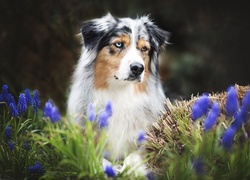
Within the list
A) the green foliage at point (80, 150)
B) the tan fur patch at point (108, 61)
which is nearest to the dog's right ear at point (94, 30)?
the tan fur patch at point (108, 61)

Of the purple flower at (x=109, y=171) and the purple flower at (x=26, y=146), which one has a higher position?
the purple flower at (x=109, y=171)

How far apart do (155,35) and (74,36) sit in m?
2.33

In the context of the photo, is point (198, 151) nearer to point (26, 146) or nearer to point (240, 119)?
point (240, 119)

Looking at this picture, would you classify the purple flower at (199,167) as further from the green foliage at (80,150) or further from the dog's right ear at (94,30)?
the dog's right ear at (94,30)

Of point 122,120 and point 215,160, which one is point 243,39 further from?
point 215,160

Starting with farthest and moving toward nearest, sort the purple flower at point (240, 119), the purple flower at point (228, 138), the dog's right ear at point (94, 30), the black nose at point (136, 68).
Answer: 1. the dog's right ear at point (94, 30)
2. the black nose at point (136, 68)
3. the purple flower at point (240, 119)
4. the purple flower at point (228, 138)

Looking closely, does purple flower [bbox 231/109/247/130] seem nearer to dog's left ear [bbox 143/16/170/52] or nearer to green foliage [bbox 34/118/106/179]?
green foliage [bbox 34/118/106/179]

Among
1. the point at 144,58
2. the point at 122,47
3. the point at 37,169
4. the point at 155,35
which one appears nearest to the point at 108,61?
the point at 122,47

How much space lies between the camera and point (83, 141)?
3.23m

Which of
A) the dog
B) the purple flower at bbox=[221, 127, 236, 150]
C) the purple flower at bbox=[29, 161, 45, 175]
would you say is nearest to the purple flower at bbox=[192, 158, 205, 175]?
the purple flower at bbox=[221, 127, 236, 150]

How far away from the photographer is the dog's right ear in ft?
13.9

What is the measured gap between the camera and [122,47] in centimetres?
409

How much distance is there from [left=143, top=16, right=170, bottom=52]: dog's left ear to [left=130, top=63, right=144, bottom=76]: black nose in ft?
1.47

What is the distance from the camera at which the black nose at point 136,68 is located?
3.89 metres
